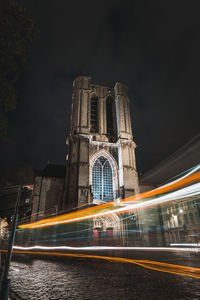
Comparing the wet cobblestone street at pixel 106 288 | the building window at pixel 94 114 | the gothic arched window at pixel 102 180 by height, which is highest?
the building window at pixel 94 114

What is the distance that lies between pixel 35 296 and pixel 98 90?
29352 mm

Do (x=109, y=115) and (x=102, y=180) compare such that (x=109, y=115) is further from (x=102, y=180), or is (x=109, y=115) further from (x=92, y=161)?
(x=102, y=180)

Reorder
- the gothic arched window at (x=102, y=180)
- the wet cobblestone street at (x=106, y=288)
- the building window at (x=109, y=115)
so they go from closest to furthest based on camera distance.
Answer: the wet cobblestone street at (x=106, y=288)
the gothic arched window at (x=102, y=180)
the building window at (x=109, y=115)

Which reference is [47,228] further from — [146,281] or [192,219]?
[146,281]

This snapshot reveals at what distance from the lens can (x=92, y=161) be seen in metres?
23.1

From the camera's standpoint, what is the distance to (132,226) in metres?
20.5

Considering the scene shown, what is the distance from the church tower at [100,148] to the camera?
20.8 metres

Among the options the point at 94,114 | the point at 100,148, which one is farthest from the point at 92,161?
the point at 94,114

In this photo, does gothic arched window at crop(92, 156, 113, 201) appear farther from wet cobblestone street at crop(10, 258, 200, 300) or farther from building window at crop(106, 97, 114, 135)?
wet cobblestone street at crop(10, 258, 200, 300)

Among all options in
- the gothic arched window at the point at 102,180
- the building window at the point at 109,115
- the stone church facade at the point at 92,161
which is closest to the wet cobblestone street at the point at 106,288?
the stone church facade at the point at 92,161

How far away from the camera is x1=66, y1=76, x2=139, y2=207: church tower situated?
20783 millimetres

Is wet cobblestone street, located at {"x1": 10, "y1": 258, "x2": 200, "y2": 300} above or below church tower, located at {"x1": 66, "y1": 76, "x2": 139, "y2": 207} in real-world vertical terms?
below

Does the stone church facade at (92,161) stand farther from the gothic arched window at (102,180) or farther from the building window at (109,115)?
the building window at (109,115)

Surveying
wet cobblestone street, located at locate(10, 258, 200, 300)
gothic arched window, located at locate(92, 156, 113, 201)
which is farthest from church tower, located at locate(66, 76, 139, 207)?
wet cobblestone street, located at locate(10, 258, 200, 300)
